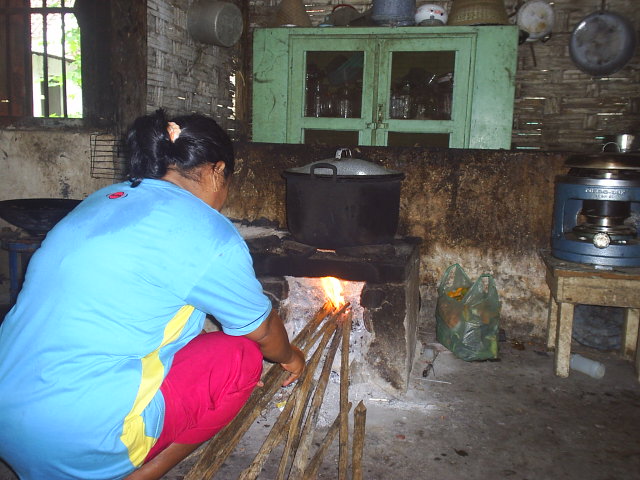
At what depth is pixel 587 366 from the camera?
3.36 m

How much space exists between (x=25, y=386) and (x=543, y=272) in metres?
3.49

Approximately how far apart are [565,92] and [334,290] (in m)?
3.51

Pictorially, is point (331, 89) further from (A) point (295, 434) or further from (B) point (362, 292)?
(A) point (295, 434)

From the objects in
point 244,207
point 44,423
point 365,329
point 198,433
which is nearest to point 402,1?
point 244,207

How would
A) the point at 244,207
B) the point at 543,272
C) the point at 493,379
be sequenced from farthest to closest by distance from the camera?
the point at 244,207
the point at 543,272
the point at 493,379

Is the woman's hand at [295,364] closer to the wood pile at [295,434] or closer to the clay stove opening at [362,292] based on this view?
the wood pile at [295,434]

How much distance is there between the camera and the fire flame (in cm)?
312

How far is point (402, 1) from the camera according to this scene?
181 inches

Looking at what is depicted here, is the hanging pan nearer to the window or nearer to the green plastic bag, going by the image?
the green plastic bag

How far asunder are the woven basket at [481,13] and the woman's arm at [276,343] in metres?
3.61

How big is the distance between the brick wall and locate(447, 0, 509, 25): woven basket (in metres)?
2.17

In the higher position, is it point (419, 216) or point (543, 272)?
point (419, 216)

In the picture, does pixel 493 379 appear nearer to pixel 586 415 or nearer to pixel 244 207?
pixel 586 415

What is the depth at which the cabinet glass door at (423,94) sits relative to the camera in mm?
4645
